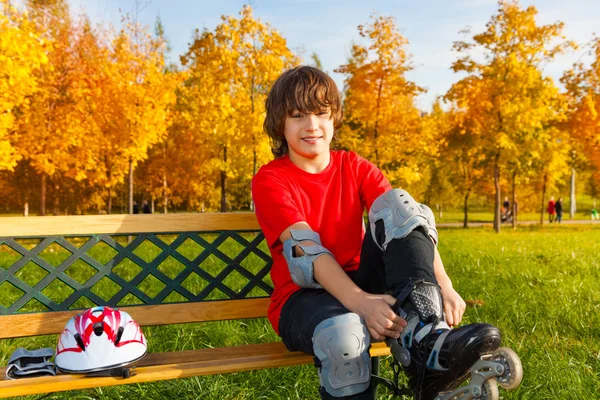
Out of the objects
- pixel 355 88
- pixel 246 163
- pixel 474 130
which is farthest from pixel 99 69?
pixel 474 130

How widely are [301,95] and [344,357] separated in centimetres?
118

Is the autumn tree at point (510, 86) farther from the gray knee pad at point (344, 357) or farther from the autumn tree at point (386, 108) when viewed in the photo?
the gray knee pad at point (344, 357)

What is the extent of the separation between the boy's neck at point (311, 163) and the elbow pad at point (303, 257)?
1.41 feet

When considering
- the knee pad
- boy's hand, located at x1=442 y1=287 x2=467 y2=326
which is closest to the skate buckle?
boy's hand, located at x1=442 y1=287 x2=467 y2=326

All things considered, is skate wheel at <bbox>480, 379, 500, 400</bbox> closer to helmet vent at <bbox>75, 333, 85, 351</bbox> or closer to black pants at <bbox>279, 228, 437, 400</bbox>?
black pants at <bbox>279, 228, 437, 400</bbox>

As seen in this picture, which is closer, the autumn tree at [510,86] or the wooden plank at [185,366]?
the wooden plank at [185,366]

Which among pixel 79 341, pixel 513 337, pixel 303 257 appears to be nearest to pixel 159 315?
pixel 79 341

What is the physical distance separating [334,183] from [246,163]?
51.1 feet

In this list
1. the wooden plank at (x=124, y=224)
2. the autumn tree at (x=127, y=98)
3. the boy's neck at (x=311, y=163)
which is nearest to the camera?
the boy's neck at (x=311, y=163)

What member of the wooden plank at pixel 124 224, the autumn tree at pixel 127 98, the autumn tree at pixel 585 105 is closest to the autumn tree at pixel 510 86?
the autumn tree at pixel 585 105

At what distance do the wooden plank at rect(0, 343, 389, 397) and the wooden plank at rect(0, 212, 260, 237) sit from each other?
28.4 inches

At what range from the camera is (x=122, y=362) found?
91.4 inches

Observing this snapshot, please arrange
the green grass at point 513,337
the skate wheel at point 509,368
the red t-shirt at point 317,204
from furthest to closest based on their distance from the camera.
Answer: the green grass at point 513,337
the red t-shirt at point 317,204
the skate wheel at point 509,368

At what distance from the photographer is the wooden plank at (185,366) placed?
217 cm
